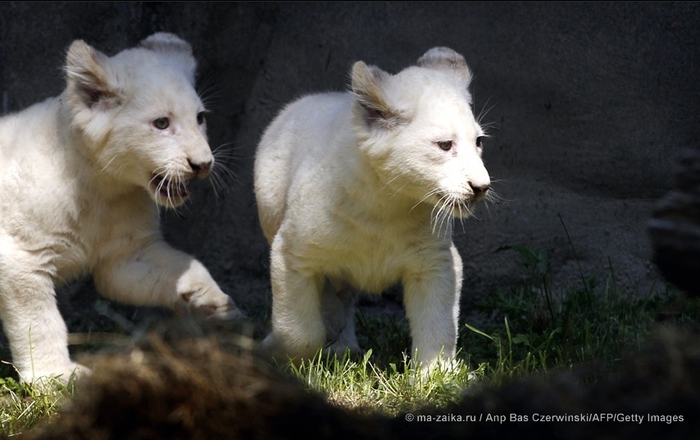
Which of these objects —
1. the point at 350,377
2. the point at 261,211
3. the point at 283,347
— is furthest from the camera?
the point at 261,211

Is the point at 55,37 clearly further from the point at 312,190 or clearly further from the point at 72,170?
the point at 312,190

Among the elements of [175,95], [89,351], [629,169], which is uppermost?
[175,95]

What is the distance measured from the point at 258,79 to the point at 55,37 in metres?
1.66

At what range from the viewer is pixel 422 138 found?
237 inches

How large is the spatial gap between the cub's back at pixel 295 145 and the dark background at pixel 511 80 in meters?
1.11

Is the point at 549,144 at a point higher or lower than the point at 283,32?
lower

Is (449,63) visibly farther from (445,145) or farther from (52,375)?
(52,375)

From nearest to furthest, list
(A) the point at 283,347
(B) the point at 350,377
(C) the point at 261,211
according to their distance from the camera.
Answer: (B) the point at 350,377
(A) the point at 283,347
(C) the point at 261,211

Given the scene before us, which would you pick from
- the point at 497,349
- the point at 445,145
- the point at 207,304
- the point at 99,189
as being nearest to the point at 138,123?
the point at 99,189

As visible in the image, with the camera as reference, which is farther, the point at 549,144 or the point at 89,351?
the point at 549,144

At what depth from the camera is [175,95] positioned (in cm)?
667

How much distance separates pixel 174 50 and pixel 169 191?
1.21 m

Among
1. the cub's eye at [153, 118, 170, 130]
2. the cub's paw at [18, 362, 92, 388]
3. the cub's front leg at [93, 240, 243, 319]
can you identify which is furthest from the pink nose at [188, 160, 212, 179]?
the cub's paw at [18, 362, 92, 388]

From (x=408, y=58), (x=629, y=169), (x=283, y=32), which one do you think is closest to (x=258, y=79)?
(x=283, y=32)
